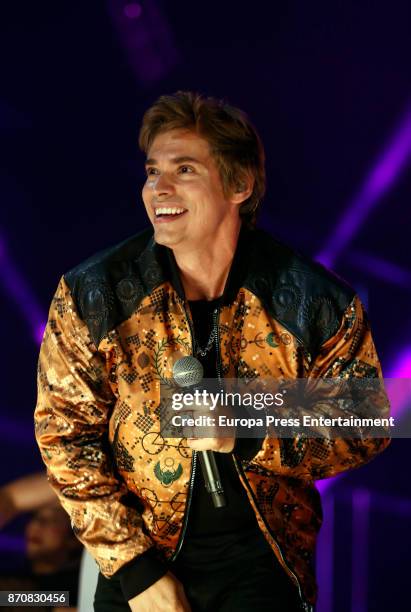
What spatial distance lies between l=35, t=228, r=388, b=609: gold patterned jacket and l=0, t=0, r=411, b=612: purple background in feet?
2.21

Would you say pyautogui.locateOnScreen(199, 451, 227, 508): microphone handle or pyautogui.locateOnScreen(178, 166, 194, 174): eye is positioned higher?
pyautogui.locateOnScreen(178, 166, 194, 174): eye

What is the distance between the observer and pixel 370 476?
106 inches

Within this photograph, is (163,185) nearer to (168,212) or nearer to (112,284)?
(168,212)

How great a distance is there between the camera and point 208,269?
79.9 inches

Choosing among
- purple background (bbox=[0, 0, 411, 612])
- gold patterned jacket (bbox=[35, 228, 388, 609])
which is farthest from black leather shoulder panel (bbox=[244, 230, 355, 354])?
purple background (bbox=[0, 0, 411, 612])

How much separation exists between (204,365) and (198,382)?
0.18 m

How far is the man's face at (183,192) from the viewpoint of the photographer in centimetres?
194

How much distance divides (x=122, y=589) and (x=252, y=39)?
1710 mm

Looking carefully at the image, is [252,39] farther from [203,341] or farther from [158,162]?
[203,341]

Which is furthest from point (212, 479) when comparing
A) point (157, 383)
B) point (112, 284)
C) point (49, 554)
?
point (49, 554)

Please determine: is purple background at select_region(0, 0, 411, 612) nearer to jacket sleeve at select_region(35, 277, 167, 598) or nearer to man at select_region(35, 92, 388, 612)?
man at select_region(35, 92, 388, 612)

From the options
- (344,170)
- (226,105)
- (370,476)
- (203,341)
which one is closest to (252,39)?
(344,170)

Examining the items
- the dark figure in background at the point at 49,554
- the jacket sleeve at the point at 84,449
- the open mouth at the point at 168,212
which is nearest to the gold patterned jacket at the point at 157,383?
the jacket sleeve at the point at 84,449

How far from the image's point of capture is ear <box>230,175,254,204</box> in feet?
6.75
